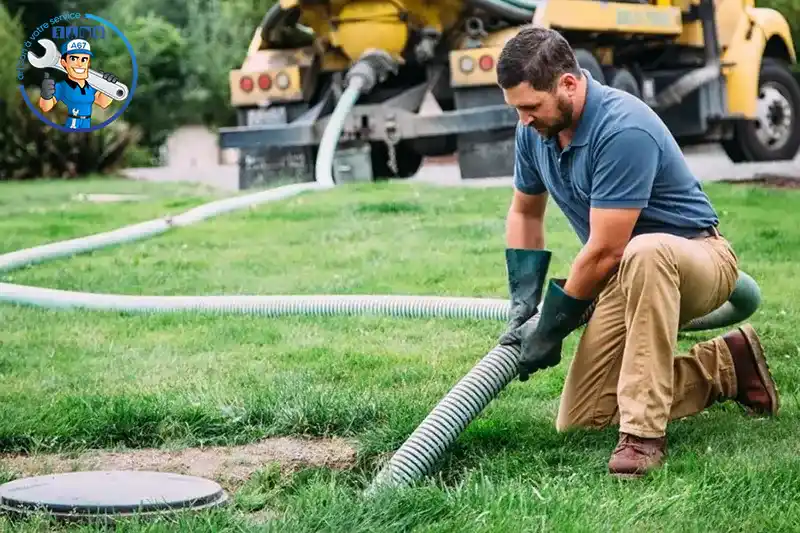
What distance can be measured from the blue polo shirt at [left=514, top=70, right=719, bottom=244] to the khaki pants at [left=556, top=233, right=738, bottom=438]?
0.40ft

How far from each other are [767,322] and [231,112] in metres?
27.7

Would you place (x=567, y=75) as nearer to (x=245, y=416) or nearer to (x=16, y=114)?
(x=245, y=416)

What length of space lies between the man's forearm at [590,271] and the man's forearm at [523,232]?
37cm

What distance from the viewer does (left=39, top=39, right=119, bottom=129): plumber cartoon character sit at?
14.3 meters

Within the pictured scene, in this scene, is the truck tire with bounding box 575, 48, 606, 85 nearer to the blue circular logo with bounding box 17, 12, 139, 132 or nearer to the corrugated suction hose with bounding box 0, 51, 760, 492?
the corrugated suction hose with bounding box 0, 51, 760, 492

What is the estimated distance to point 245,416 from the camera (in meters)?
4.43

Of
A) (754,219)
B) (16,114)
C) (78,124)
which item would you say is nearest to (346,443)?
(754,219)

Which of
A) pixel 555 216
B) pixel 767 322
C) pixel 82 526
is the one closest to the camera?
pixel 82 526

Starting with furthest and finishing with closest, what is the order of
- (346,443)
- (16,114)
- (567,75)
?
(16,114)
(346,443)
(567,75)

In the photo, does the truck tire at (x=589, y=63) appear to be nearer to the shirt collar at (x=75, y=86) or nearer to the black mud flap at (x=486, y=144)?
the black mud flap at (x=486, y=144)

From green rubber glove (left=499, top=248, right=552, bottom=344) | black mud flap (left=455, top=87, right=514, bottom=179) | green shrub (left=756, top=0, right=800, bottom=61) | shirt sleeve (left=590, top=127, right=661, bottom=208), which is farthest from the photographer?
green shrub (left=756, top=0, right=800, bottom=61)

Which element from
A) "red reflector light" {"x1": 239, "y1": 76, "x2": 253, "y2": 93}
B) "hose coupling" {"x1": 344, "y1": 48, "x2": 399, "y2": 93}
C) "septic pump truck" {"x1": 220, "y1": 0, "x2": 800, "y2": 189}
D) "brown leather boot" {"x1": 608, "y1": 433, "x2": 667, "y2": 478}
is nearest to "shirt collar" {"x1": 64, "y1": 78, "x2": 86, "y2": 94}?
"septic pump truck" {"x1": 220, "y1": 0, "x2": 800, "y2": 189}

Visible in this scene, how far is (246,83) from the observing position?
1294cm

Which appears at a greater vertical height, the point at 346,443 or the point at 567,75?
the point at 567,75
